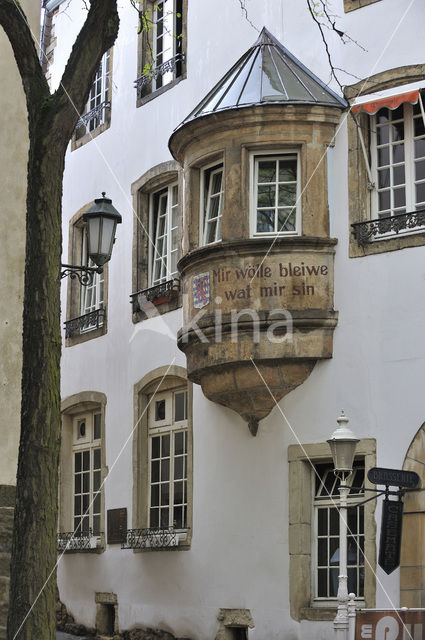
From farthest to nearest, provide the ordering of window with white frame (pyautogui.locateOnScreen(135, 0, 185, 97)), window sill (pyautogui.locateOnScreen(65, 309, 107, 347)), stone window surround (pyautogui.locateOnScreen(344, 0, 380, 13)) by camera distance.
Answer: window sill (pyautogui.locateOnScreen(65, 309, 107, 347)) → window with white frame (pyautogui.locateOnScreen(135, 0, 185, 97)) → stone window surround (pyautogui.locateOnScreen(344, 0, 380, 13))

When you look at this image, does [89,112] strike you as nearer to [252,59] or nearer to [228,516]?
[252,59]

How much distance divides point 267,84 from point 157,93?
3860mm

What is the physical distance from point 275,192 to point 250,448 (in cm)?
321

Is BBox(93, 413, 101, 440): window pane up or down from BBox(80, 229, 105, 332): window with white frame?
down

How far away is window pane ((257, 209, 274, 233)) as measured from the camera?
15.5 m

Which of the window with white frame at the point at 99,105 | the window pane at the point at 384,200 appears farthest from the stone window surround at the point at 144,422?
the window with white frame at the point at 99,105

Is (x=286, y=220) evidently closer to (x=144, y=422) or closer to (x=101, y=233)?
(x=101, y=233)

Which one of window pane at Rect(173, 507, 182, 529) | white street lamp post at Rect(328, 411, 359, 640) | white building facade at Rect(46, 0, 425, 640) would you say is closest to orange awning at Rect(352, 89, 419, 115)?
white building facade at Rect(46, 0, 425, 640)

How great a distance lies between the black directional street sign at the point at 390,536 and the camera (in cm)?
1371

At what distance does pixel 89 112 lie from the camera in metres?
21.6

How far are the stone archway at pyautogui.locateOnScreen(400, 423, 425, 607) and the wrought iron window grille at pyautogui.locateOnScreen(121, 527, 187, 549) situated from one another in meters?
4.22

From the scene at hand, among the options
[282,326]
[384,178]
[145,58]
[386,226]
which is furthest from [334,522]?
[145,58]

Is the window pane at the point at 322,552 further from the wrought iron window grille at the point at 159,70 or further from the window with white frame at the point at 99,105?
the window with white frame at the point at 99,105

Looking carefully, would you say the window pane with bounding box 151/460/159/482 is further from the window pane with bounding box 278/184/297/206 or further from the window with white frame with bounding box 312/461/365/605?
the window pane with bounding box 278/184/297/206
